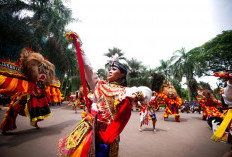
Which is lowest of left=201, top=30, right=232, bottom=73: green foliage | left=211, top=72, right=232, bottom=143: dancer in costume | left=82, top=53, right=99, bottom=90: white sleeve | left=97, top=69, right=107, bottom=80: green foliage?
left=211, top=72, right=232, bottom=143: dancer in costume

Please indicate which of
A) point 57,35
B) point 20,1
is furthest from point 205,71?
point 20,1

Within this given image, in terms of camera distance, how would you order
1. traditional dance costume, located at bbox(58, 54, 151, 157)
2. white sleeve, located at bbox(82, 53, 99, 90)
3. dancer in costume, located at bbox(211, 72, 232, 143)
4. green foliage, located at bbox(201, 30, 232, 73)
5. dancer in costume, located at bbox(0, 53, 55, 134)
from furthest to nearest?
1. green foliage, located at bbox(201, 30, 232, 73)
2. dancer in costume, located at bbox(0, 53, 55, 134)
3. dancer in costume, located at bbox(211, 72, 232, 143)
4. white sleeve, located at bbox(82, 53, 99, 90)
5. traditional dance costume, located at bbox(58, 54, 151, 157)

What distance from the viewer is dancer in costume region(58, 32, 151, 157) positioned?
1293mm

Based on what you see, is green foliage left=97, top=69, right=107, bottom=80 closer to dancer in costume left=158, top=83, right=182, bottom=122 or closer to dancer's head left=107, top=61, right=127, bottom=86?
dancer in costume left=158, top=83, right=182, bottom=122

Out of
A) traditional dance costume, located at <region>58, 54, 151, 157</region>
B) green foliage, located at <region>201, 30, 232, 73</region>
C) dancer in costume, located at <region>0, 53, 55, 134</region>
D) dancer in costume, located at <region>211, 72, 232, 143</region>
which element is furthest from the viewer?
green foliage, located at <region>201, 30, 232, 73</region>

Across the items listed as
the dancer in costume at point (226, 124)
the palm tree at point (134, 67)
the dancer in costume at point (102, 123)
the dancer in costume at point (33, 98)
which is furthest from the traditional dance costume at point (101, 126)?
the palm tree at point (134, 67)

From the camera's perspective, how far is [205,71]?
21594mm

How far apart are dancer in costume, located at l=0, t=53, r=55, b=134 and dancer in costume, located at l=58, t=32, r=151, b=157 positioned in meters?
3.58

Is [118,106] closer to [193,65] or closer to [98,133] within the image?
[98,133]

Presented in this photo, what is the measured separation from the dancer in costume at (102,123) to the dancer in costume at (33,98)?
358 cm

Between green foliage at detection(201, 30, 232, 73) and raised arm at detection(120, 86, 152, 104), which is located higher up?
green foliage at detection(201, 30, 232, 73)

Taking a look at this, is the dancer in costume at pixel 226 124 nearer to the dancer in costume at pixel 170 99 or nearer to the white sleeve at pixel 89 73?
the white sleeve at pixel 89 73

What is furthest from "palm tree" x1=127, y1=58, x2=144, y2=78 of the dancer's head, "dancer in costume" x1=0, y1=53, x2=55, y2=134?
the dancer's head

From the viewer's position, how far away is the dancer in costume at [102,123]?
1.29 metres
